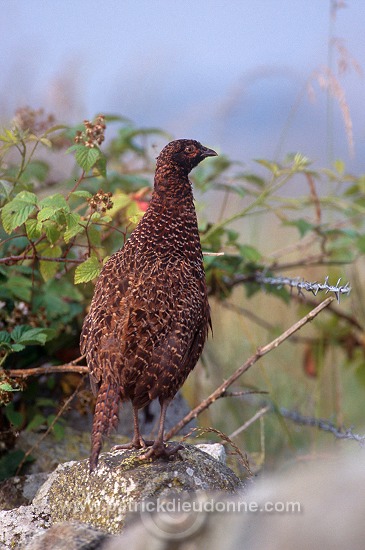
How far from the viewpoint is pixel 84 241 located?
500 cm

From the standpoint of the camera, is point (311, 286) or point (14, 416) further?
point (14, 416)

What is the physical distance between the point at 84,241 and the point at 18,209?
137cm

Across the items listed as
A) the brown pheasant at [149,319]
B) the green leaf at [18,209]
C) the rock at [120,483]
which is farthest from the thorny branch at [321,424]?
the green leaf at [18,209]

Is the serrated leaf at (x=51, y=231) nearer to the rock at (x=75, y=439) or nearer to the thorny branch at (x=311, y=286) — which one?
the rock at (x=75, y=439)

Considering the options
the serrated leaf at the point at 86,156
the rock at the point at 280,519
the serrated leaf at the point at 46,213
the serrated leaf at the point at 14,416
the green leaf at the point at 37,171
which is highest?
the green leaf at the point at 37,171

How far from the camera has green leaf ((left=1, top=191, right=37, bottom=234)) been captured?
142 inches

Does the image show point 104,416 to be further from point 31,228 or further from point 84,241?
point 84,241

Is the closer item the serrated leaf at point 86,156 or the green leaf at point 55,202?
the green leaf at point 55,202

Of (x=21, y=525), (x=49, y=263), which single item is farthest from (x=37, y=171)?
(x=21, y=525)

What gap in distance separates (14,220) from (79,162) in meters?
0.42

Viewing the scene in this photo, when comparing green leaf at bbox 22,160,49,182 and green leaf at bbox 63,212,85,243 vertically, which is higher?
green leaf at bbox 22,160,49,182

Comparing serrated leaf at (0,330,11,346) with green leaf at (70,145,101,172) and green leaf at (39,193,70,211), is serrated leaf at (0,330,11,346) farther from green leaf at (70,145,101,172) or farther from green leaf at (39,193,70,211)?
green leaf at (70,145,101,172)

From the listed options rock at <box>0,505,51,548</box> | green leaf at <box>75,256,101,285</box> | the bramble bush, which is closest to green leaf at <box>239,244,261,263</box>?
the bramble bush

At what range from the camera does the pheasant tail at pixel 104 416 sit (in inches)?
118
